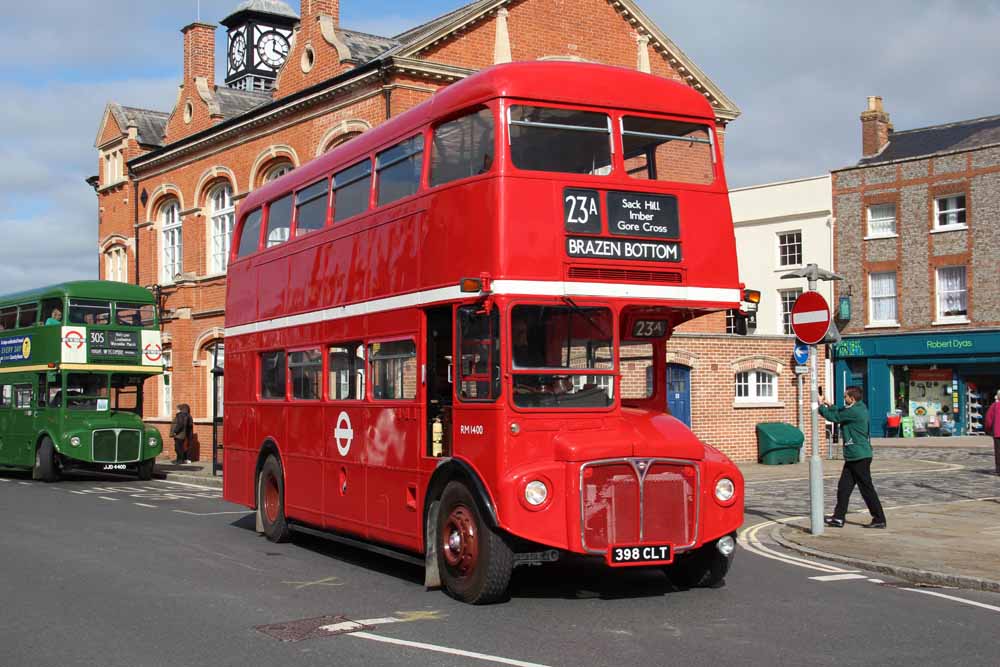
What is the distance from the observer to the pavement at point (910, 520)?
438 inches

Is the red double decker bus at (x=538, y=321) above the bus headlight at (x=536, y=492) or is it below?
above

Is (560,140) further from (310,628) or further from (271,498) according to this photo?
(271,498)

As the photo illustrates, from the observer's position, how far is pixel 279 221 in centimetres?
1397

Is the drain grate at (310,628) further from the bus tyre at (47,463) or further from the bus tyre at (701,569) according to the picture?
the bus tyre at (47,463)

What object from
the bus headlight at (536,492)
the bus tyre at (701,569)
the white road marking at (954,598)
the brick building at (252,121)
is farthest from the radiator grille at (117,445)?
the white road marking at (954,598)

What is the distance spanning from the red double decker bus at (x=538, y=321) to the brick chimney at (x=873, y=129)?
38.5 metres

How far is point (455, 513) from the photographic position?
31.0 feet

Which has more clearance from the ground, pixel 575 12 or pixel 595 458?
pixel 575 12

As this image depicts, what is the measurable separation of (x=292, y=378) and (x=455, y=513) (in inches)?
181

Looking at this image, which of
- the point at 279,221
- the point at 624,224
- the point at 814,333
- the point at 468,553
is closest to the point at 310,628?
the point at 468,553

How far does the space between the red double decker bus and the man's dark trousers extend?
15.5 feet

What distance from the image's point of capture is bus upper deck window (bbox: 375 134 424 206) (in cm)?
1048

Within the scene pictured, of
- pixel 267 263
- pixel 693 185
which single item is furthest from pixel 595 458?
pixel 267 263

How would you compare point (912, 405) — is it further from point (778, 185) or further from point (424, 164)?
point (424, 164)
